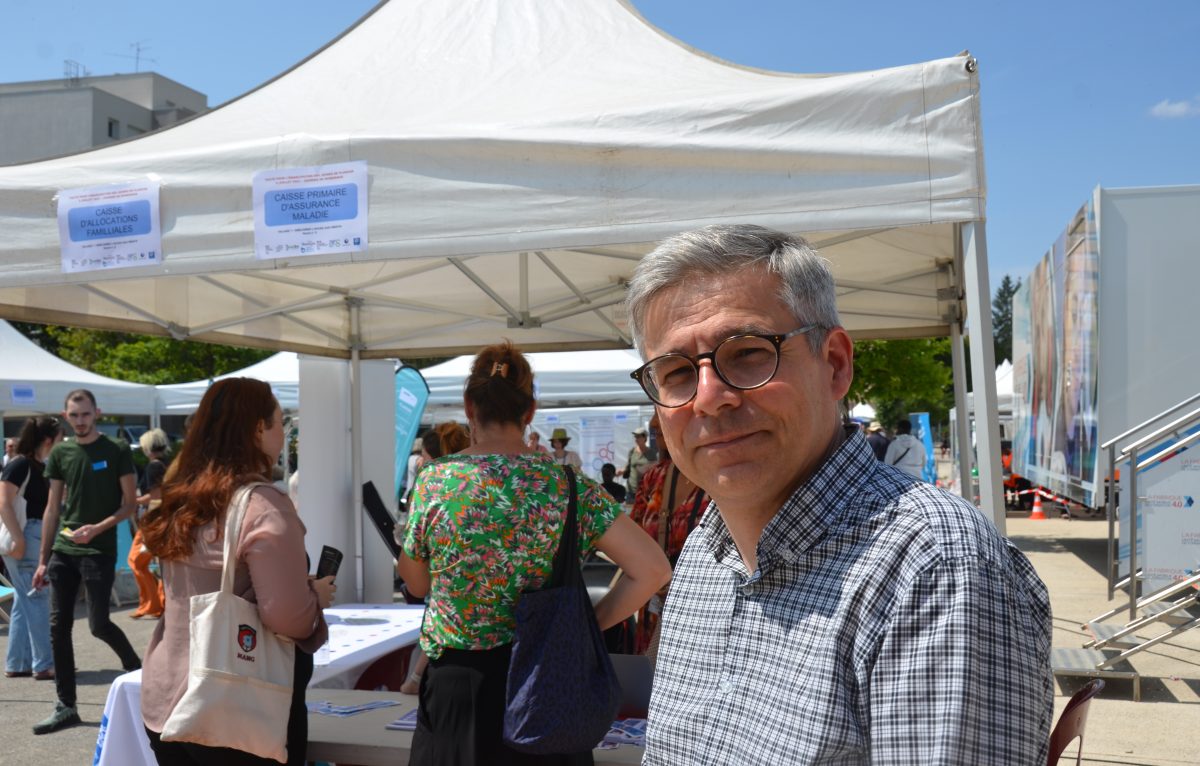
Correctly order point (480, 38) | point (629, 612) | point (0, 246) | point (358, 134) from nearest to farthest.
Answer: point (629, 612)
point (358, 134)
point (0, 246)
point (480, 38)

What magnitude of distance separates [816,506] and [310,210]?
235 cm

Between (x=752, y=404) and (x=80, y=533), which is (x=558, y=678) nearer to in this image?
(x=752, y=404)

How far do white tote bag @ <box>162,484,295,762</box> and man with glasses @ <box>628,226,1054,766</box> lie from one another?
173 cm

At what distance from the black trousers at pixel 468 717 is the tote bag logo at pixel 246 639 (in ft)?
1.75

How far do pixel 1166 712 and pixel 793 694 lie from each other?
6.00 metres

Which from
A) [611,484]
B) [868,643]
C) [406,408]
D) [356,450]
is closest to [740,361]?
[868,643]

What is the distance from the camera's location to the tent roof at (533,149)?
2.70 metres

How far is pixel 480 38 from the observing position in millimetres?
3867

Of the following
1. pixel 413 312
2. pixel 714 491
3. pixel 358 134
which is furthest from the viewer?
pixel 413 312

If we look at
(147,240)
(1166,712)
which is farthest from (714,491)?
(1166,712)

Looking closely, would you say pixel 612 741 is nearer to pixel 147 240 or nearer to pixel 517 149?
pixel 517 149

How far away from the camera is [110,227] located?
3.15m

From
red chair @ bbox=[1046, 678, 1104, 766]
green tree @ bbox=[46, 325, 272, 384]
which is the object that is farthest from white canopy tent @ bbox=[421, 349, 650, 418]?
green tree @ bbox=[46, 325, 272, 384]

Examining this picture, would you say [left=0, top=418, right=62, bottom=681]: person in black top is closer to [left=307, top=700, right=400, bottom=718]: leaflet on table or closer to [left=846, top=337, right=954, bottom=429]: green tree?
[left=307, top=700, right=400, bottom=718]: leaflet on table
